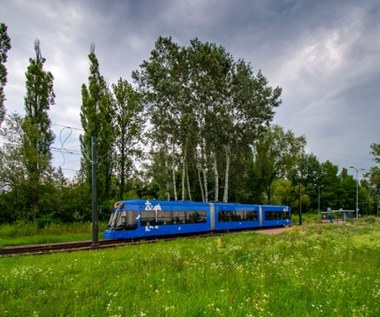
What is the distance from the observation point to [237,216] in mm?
35156

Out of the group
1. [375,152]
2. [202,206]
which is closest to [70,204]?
[202,206]

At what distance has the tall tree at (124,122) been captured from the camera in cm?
3609

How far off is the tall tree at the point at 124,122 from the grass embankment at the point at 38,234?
8285mm

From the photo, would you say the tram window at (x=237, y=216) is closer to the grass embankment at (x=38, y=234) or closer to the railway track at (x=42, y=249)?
the grass embankment at (x=38, y=234)

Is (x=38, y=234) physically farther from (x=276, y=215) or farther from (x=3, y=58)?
(x=276, y=215)

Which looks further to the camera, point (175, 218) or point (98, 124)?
point (98, 124)

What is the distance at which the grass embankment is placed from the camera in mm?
23458

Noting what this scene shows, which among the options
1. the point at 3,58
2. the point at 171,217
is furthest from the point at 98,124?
the point at 171,217

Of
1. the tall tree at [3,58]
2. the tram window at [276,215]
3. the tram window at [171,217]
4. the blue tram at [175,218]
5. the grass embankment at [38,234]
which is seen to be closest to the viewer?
the blue tram at [175,218]

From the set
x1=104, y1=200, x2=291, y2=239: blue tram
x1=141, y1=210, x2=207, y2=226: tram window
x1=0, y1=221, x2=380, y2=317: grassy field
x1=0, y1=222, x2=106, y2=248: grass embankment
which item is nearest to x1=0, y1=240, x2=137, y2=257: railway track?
x1=104, y1=200, x2=291, y2=239: blue tram

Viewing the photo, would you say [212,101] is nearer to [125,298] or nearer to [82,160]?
[82,160]

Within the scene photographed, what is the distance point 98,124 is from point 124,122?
3.22 meters

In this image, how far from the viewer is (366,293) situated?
672cm

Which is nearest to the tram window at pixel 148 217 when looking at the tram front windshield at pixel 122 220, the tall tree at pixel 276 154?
the tram front windshield at pixel 122 220
